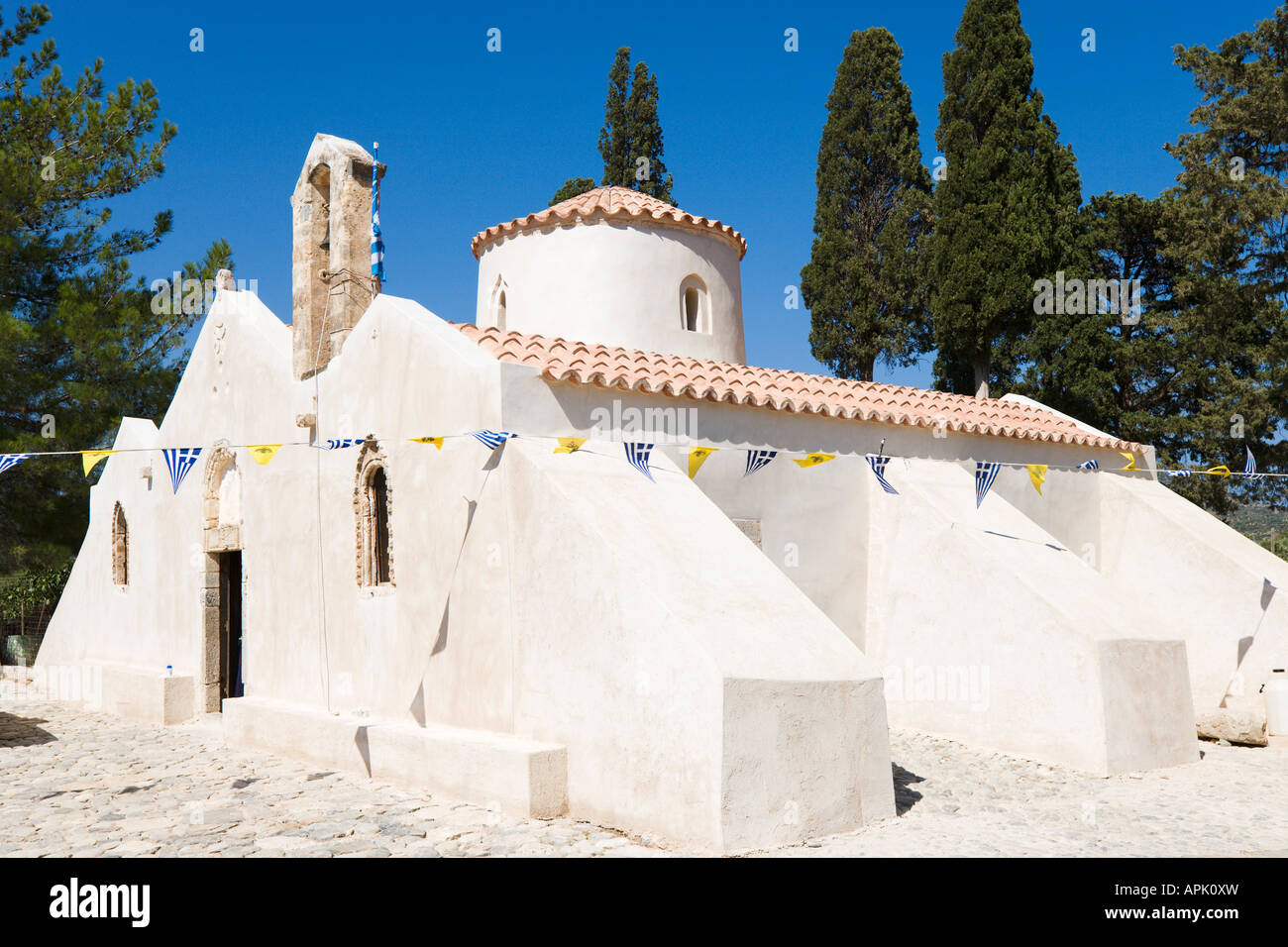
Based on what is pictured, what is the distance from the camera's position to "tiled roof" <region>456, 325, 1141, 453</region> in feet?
28.1

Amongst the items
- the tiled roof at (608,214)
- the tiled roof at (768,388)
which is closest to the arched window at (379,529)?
the tiled roof at (768,388)

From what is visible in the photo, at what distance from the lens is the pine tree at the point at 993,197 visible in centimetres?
1973

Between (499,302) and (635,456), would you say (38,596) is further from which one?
(635,456)

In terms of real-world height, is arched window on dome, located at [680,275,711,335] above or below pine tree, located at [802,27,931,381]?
below

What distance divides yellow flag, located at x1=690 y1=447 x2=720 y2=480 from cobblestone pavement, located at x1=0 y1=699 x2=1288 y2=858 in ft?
9.87

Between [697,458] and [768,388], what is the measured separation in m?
1.64

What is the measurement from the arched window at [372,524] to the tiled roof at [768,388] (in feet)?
5.31

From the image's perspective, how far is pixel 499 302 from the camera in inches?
480

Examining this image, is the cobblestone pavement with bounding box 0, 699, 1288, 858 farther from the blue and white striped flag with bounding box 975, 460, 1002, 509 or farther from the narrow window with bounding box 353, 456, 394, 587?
the blue and white striped flag with bounding box 975, 460, 1002, 509

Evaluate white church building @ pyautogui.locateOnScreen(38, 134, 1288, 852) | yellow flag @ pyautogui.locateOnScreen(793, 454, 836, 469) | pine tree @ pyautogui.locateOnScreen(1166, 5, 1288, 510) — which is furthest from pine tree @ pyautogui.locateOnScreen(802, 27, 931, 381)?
yellow flag @ pyautogui.locateOnScreen(793, 454, 836, 469)

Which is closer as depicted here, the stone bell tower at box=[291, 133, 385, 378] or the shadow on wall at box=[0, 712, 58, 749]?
the stone bell tower at box=[291, 133, 385, 378]

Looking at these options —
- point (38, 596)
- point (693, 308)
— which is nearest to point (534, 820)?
point (693, 308)

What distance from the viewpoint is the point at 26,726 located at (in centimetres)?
1212

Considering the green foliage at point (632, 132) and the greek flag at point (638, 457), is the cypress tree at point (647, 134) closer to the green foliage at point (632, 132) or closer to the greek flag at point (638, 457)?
the green foliage at point (632, 132)
